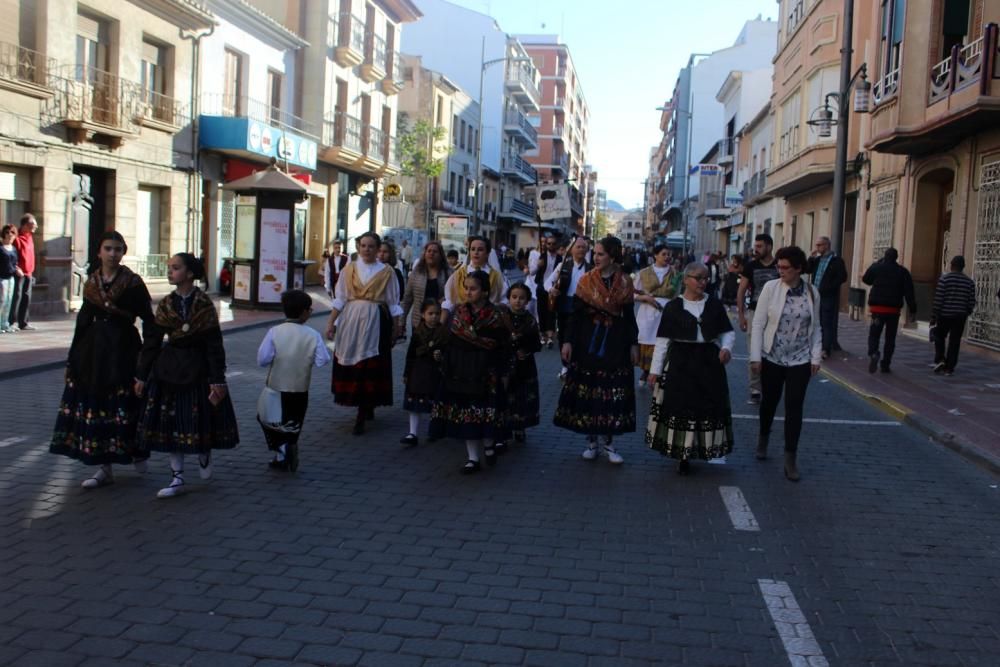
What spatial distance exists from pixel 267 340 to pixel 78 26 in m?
15.5

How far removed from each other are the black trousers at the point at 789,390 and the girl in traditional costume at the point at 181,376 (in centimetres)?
408

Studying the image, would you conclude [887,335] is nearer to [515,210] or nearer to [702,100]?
[515,210]

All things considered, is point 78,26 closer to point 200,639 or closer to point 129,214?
point 129,214

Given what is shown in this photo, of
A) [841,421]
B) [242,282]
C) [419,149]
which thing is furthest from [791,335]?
[419,149]

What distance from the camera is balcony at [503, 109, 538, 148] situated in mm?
68125

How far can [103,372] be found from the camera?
5.88 metres

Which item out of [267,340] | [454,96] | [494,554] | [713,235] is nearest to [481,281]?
[267,340]

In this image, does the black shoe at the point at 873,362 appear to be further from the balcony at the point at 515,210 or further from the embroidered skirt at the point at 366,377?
the balcony at the point at 515,210

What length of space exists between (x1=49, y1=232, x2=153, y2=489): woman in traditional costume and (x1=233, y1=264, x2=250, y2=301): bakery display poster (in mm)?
15087

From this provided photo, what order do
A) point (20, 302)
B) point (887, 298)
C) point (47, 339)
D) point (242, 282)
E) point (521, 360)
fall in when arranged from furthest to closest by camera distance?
point (242, 282), point (20, 302), point (47, 339), point (887, 298), point (521, 360)

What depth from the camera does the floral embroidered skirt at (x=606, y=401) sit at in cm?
728

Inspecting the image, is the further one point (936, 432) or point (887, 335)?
point (887, 335)

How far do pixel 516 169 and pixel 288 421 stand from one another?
65369 mm

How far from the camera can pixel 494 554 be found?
16.7 ft
